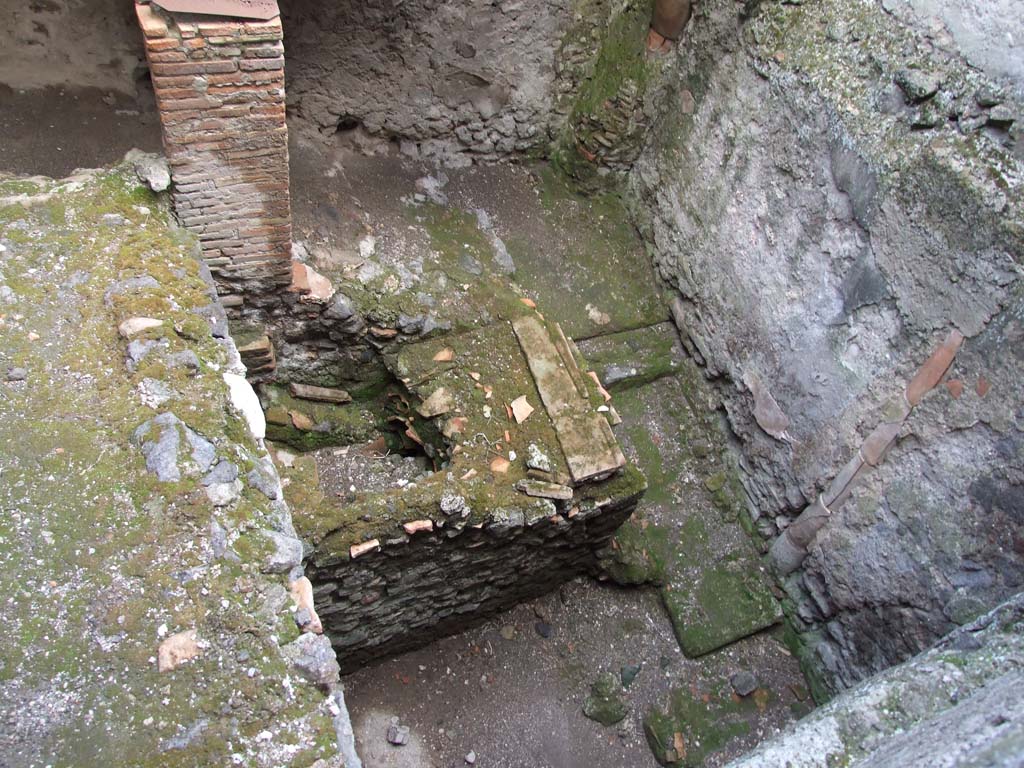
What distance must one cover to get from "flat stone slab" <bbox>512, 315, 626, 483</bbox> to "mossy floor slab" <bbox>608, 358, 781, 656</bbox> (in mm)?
735

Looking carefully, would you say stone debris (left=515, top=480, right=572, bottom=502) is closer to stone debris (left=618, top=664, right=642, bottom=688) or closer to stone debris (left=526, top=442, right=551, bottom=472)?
stone debris (left=526, top=442, right=551, bottom=472)

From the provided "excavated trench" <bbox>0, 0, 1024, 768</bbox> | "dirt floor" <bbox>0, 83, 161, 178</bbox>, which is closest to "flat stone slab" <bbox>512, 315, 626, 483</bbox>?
"excavated trench" <bbox>0, 0, 1024, 768</bbox>

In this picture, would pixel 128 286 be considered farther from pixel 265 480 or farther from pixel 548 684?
pixel 548 684

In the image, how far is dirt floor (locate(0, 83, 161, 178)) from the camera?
141 inches

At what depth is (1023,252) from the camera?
2828 millimetres

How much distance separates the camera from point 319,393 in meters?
3.78

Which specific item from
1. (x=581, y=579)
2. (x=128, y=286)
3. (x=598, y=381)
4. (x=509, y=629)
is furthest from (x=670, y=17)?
(x=509, y=629)

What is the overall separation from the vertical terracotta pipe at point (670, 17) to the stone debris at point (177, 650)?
3.70m

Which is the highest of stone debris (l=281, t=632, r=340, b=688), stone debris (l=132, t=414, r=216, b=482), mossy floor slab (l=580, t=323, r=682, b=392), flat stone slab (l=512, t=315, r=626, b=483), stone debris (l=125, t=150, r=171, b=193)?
stone debris (l=125, t=150, r=171, b=193)

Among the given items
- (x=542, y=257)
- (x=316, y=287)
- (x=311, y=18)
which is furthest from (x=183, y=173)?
(x=542, y=257)

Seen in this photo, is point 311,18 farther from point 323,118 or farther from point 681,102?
point 681,102

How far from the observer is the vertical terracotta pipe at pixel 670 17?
420 centimetres

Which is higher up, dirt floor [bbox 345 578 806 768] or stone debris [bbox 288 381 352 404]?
stone debris [bbox 288 381 352 404]

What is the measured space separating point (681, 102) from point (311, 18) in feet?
6.32
